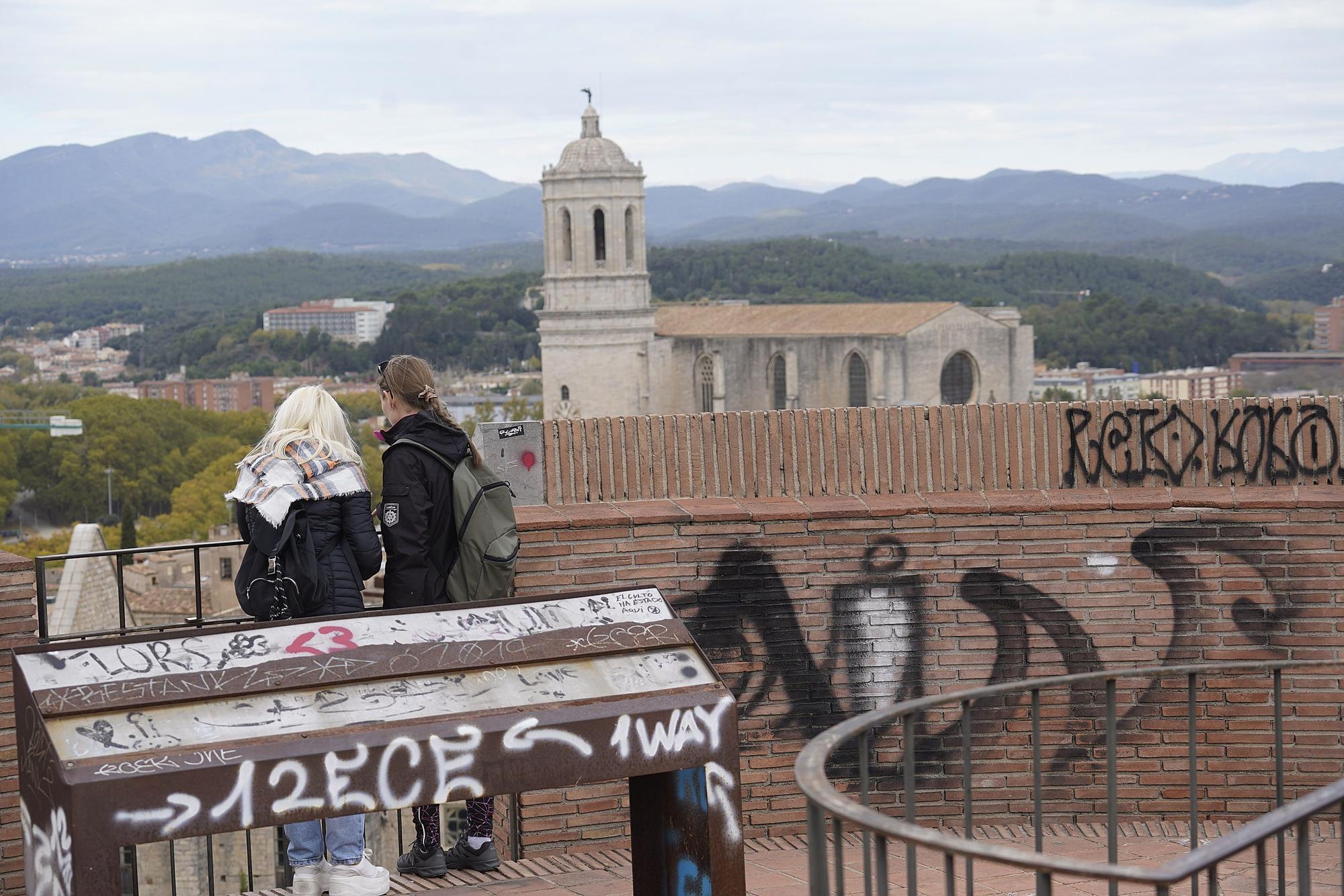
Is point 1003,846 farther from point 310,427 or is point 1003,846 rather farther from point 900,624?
point 900,624

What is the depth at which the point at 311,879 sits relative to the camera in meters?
4.96

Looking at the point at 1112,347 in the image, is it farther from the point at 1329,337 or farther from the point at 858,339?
the point at 858,339

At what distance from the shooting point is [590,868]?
5.86 m

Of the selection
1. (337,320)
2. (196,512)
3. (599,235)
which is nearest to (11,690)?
(599,235)

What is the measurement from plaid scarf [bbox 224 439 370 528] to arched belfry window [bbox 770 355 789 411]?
60151 mm

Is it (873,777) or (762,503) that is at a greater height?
(762,503)

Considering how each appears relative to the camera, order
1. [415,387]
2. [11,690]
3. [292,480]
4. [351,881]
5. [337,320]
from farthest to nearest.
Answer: [337,320]
[11,690]
[415,387]
[351,881]
[292,480]

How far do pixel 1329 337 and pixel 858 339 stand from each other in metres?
82.2

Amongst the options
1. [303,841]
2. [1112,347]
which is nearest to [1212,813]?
[303,841]

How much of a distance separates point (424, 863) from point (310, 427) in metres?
1.51

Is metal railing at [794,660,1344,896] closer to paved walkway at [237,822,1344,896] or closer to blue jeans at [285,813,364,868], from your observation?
paved walkway at [237,822,1344,896]

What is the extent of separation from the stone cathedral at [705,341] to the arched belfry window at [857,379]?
0.19 ft

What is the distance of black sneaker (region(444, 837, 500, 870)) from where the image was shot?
18.1ft

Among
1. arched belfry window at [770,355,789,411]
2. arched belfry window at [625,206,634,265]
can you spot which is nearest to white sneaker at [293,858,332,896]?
arched belfry window at [625,206,634,265]
